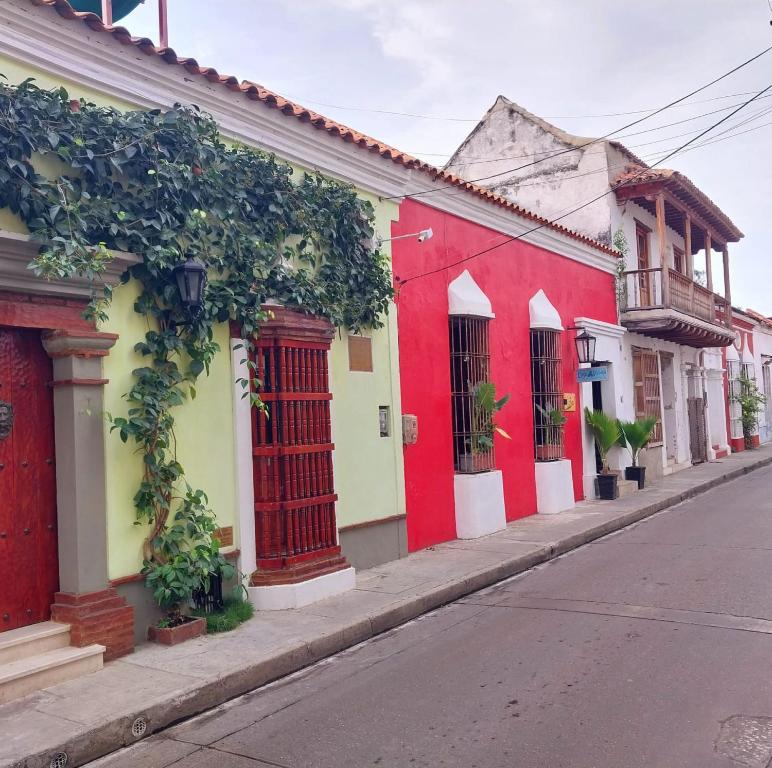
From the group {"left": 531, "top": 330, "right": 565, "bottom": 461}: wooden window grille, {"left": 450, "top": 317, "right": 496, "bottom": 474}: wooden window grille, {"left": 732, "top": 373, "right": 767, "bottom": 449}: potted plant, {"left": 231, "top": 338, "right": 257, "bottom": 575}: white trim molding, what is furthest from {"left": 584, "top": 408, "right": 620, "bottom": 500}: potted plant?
{"left": 732, "top": 373, "right": 767, "bottom": 449}: potted plant

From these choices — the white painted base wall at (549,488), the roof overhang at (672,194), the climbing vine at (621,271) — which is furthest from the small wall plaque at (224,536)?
the roof overhang at (672,194)

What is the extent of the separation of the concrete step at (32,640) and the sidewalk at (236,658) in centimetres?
34

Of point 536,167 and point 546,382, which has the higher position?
point 536,167

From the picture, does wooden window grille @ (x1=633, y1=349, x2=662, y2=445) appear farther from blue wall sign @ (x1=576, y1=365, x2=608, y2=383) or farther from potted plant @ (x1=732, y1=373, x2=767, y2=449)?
potted plant @ (x1=732, y1=373, x2=767, y2=449)

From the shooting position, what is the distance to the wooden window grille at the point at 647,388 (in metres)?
16.0

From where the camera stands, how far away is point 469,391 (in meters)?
10.1

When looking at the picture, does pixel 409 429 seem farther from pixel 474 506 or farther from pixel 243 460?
pixel 243 460

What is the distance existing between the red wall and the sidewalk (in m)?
0.82

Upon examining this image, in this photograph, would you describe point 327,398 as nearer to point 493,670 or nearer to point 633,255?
point 493,670

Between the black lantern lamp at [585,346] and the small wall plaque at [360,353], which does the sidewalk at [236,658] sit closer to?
the small wall plaque at [360,353]

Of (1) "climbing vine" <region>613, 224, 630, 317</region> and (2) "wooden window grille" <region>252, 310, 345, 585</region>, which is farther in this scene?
(1) "climbing vine" <region>613, 224, 630, 317</region>

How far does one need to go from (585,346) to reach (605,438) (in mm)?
1763

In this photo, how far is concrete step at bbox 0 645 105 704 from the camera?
15.2 feet

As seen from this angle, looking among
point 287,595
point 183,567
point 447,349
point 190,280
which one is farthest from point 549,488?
point 190,280
